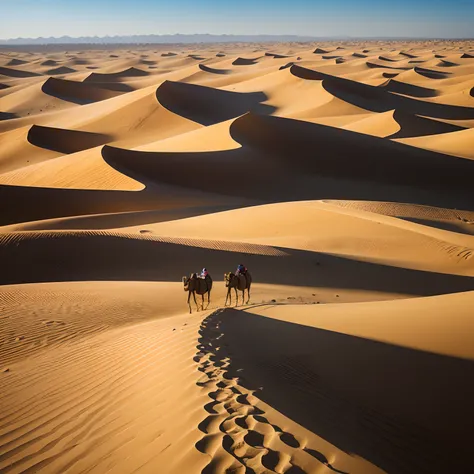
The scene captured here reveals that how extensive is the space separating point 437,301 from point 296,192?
17.0 m

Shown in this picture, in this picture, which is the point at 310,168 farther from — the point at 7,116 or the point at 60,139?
the point at 7,116

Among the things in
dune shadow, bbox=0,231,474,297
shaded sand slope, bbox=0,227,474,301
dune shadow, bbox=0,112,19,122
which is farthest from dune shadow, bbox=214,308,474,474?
dune shadow, bbox=0,112,19,122

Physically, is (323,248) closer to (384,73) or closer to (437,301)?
(437,301)

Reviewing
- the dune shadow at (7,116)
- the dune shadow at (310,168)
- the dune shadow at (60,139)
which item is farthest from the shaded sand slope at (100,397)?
the dune shadow at (7,116)

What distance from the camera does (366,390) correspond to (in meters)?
5.35

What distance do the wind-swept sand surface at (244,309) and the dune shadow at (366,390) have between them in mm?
24

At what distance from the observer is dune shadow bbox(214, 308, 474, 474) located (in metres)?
4.39

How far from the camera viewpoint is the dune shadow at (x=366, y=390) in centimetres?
439

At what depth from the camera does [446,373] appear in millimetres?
5781

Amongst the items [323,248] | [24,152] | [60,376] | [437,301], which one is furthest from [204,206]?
[24,152]

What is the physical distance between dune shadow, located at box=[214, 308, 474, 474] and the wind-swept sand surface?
2cm

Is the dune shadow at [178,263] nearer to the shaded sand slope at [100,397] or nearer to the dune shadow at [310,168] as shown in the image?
the shaded sand slope at [100,397]

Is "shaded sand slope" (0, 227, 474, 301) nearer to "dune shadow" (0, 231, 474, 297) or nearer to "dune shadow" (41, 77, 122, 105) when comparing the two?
"dune shadow" (0, 231, 474, 297)

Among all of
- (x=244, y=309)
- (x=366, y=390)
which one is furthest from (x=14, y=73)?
(x=366, y=390)
